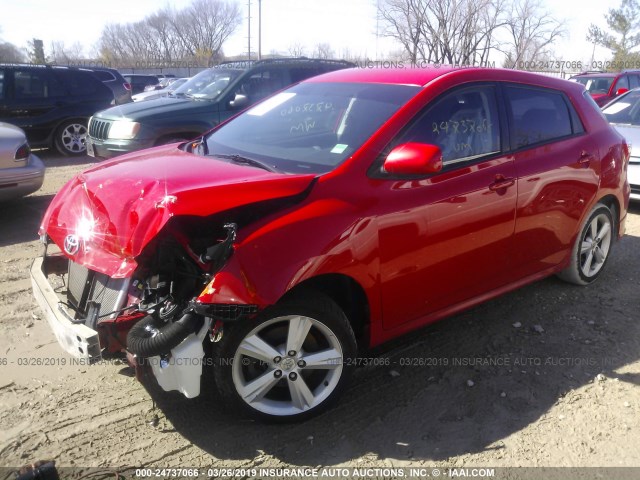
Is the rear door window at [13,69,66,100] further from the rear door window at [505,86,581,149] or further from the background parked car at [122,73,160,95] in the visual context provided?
the background parked car at [122,73,160,95]

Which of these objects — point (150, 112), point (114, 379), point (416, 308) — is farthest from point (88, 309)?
point (150, 112)

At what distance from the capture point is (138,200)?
2668 millimetres

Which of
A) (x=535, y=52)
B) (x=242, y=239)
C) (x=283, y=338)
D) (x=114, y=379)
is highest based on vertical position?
(x=535, y=52)

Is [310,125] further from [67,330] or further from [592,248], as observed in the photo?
[592,248]

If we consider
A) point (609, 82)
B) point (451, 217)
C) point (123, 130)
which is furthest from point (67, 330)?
point (609, 82)

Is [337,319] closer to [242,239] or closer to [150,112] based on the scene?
[242,239]

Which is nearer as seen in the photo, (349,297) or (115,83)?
(349,297)

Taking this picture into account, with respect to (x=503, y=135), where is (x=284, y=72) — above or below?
above

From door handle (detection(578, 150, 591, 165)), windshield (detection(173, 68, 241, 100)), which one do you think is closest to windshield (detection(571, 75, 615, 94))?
windshield (detection(173, 68, 241, 100))

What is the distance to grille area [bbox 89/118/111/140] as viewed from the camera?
7863 millimetres

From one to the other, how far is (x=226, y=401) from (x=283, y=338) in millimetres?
425

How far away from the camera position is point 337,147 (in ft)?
10.3

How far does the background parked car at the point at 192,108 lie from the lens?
7477mm

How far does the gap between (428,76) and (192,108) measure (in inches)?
200
